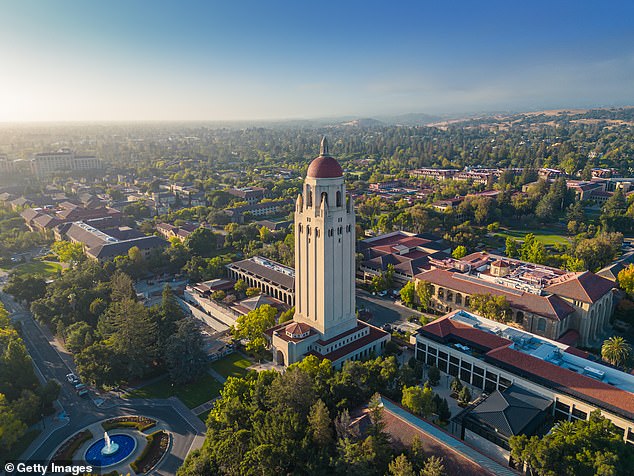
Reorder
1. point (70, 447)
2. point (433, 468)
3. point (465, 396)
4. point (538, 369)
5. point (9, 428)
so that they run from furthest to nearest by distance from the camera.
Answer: point (465, 396) → point (538, 369) → point (70, 447) → point (9, 428) → point (433, 468)

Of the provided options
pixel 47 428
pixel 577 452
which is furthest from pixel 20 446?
pixel 577 452

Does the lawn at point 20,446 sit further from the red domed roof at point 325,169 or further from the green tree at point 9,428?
the red domed roof at point 325,169

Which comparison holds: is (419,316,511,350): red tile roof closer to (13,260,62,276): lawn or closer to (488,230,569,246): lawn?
(488,230,569,246): lawn

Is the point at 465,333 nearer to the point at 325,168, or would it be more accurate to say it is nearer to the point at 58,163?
the point at 325,168

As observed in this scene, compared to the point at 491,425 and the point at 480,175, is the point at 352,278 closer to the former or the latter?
the point at 491,425

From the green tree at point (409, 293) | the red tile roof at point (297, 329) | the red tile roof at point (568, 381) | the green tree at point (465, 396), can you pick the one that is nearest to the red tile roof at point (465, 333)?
the red tile roof at point (568, 381)

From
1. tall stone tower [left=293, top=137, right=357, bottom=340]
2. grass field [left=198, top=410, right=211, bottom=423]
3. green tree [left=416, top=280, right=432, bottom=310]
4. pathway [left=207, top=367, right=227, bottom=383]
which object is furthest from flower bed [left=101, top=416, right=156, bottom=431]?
green tree [left=416, top=280, right=432, bottom=310]
